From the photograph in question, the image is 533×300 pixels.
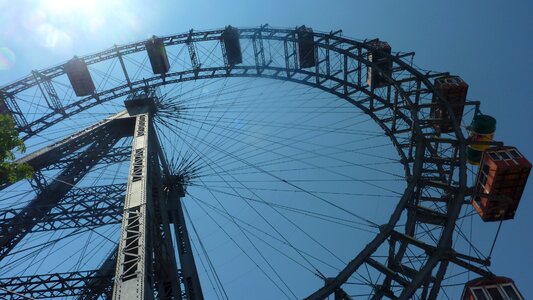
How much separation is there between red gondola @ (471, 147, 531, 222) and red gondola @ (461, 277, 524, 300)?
343cm

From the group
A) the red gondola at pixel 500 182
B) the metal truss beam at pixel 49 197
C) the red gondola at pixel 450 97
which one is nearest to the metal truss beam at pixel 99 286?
the metal truss beam at pixel 49 197

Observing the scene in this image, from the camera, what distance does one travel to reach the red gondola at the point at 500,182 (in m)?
14.2

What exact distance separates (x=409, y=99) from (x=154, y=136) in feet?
39.0

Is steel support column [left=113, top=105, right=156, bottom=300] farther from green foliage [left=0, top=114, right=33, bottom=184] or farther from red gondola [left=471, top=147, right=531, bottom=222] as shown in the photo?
red gondola [left=471, top=147, right=531, bottom=222]

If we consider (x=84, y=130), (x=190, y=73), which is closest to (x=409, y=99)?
(x=190, y=73)

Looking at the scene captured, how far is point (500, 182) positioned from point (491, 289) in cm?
420

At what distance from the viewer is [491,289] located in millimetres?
12008

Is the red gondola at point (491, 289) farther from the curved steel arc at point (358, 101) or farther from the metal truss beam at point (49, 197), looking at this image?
the metal truss beam at point (49, 197)

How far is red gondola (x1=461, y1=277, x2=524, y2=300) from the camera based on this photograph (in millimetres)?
11852

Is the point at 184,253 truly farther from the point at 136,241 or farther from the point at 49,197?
the point at 49,197

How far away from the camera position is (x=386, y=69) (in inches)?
837

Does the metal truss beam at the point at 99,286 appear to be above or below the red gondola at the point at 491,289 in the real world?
above

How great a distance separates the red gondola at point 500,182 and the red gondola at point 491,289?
135 inches

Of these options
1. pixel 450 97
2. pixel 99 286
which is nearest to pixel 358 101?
pixel 450 97
